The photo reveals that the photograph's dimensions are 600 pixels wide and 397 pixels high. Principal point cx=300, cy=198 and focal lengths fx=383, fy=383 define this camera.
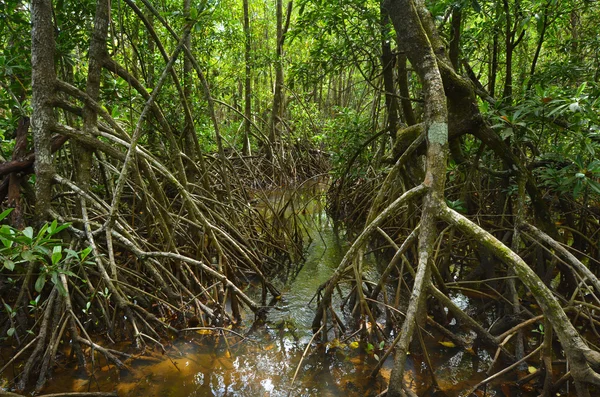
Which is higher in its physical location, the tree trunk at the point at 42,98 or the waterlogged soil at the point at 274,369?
the tree trunk at the point at 42,98

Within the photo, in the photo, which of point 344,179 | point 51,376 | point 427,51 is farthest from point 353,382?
point 344,179

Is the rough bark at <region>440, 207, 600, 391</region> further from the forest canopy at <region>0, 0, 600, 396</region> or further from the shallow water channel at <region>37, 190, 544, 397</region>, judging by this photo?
the shallow water channel at <region>37, 190, 544, 397</region>

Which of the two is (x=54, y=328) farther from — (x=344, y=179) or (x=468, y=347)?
(x=344, y=179)

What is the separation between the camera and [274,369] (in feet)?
9.43

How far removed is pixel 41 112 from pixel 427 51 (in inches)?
111

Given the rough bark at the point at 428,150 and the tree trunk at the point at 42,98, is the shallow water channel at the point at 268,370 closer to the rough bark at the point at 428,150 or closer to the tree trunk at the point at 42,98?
the rough bark at the point at 428,150

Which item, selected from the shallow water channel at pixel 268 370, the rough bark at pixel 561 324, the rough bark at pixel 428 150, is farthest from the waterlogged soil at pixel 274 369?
the rough bark at pixel 561 324

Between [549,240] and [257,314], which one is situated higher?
[549,240]

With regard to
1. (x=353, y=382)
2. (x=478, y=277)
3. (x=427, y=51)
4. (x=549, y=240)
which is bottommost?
(x=353, y=382)

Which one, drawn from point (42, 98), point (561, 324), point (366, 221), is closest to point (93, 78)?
point (42, 98)

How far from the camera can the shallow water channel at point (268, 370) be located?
2572 mm

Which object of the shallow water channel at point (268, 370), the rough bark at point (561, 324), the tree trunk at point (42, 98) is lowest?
the shallow water channel at point (268, 370)

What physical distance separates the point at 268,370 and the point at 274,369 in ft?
0.15

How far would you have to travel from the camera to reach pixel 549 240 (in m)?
2.60
